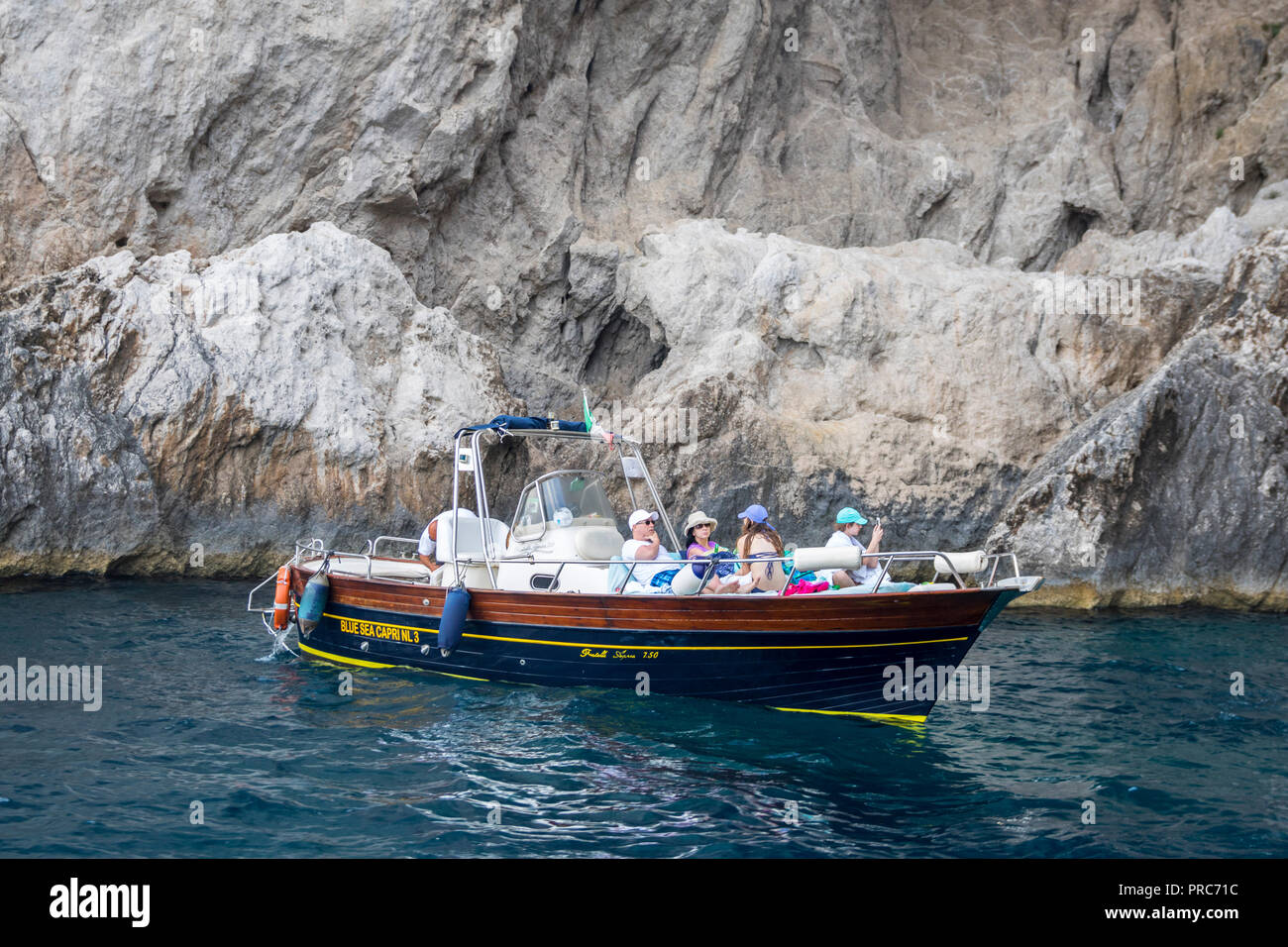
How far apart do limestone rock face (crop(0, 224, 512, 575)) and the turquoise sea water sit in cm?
414

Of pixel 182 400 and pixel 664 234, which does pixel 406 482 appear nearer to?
pixel 182 400

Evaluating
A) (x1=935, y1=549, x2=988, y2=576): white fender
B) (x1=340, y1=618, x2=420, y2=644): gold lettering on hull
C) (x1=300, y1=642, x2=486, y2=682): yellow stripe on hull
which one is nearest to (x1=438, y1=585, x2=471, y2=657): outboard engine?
(x1=300, y1=642, x2=486, y2=682): yellow stripe on hull

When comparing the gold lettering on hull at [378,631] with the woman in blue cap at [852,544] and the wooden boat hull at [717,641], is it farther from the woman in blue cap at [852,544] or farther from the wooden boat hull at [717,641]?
the woman in blue cap at [852,544]

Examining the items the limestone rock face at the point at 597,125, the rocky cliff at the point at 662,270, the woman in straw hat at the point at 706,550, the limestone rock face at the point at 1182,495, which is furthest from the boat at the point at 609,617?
the limestone rock face at the point at 597,125

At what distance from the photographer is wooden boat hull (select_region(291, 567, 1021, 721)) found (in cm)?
884

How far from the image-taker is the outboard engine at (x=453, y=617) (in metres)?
10.2

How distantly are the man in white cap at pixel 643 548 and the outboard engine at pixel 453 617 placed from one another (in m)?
1.61

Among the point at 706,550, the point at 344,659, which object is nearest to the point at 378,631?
the point at 344,659

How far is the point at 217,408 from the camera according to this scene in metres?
16.4

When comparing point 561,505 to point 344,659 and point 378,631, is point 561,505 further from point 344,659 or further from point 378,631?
point 344,659

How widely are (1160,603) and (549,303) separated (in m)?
12.2

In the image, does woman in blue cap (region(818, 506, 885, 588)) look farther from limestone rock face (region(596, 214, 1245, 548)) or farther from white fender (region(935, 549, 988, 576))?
limestone rock face (region(596, 214, 1245, 548))

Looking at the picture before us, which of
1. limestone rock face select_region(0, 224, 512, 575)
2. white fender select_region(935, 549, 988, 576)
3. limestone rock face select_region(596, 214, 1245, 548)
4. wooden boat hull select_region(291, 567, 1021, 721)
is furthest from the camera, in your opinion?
limestone rock face select_region(596, 214, 1245, 548)

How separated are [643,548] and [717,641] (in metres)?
1.17
